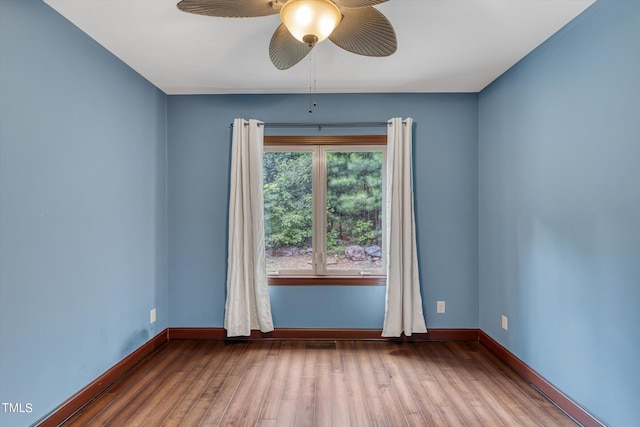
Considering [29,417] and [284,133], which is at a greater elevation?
[284,133]

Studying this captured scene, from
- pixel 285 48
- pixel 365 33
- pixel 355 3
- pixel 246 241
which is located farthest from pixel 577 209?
pixel 246 241

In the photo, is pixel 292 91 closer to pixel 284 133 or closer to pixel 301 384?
pixel 284 133

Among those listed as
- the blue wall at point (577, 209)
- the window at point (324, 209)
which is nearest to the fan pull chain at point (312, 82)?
the window at point (324, 209)

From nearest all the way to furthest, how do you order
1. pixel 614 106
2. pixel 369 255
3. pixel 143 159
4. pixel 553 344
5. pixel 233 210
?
1. pixel 614 106
2. pixel 553 344
3. pixel 143 159
4. pixel 233 210
5. pixel 369 255

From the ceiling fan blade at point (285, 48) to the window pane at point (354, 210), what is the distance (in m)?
1.42

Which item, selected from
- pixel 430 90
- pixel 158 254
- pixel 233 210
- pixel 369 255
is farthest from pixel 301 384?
A: pixel 430 90

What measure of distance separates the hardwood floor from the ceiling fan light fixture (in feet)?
7.04

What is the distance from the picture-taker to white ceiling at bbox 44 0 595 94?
6.19 feet

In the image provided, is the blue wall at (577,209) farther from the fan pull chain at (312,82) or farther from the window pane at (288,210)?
the window pane at (288,210)

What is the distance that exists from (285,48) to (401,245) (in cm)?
202

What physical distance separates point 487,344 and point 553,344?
0.90 meters

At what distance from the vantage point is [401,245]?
3072 mm

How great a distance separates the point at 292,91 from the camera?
317 cm

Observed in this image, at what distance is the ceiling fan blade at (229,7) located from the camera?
140 centimetres
